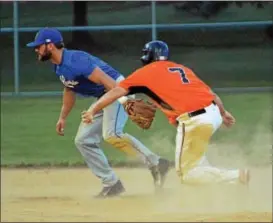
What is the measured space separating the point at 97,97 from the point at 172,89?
4.38 ft

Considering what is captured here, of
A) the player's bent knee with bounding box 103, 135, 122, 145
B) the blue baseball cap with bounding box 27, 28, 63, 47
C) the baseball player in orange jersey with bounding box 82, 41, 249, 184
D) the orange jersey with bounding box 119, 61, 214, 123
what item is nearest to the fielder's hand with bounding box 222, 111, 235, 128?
the baseball player in orange jersey with bounding box 82, 41, 249, 184

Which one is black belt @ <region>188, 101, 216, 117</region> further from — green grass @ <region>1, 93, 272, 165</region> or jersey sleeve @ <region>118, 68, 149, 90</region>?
green grass @ <region>1, 93, 272, 165</region>

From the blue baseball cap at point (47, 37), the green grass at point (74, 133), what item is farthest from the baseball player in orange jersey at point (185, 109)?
the green grass at point (74, 133)

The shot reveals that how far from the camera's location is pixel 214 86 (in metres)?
19.5

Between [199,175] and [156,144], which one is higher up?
[199,175]

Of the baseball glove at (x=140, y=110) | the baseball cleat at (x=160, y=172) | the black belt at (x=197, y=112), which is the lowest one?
the baseball cleat at (x=160, y=172)

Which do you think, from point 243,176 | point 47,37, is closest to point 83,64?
point 47,37

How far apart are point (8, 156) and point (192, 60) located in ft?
35.7

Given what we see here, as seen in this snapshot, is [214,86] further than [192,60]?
No

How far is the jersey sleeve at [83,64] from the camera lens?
8297 millimetres

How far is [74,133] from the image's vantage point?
1341 centimetres

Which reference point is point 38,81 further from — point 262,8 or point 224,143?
point 224,143

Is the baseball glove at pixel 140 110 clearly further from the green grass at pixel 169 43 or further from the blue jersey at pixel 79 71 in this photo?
the green grass at pixel 169 43

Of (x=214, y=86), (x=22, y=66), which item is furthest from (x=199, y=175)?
(x=22, y=66)
